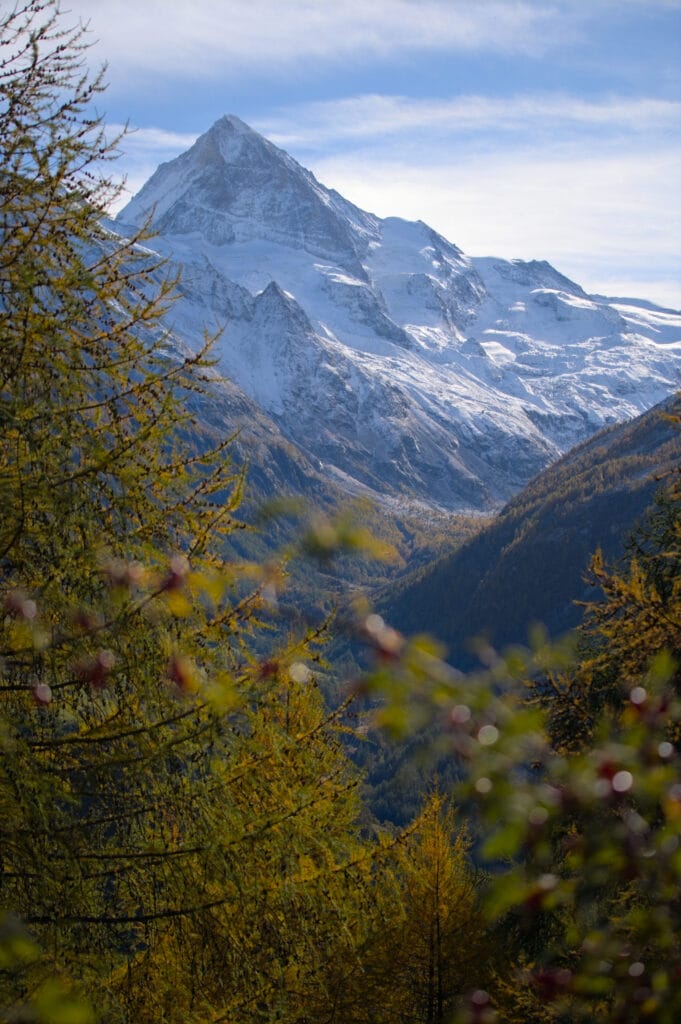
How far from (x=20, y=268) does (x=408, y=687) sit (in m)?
3.70

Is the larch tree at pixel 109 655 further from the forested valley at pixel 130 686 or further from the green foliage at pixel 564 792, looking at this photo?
the green foliage at pixel 564 792

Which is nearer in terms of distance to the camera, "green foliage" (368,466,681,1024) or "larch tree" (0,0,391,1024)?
"green foliage" (368,466,681,1024)

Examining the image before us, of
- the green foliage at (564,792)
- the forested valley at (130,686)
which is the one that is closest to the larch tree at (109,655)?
the forested valley at (130,686)

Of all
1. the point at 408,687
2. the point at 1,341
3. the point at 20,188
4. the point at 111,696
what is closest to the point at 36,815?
the point at 111,696

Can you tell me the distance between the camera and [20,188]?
202 inches

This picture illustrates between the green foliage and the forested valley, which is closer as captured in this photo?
the green foliage

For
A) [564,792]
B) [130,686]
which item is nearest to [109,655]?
[130,686]

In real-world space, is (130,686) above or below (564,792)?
below

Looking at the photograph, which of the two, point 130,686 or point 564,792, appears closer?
point 564,792

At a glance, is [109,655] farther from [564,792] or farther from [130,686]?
[564,792]

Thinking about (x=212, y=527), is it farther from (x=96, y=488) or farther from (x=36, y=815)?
(x=36, y=815)

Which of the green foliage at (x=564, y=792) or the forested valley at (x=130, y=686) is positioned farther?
the forested valley at (x=130, y=686)

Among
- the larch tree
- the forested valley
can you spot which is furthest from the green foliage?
the larch tree

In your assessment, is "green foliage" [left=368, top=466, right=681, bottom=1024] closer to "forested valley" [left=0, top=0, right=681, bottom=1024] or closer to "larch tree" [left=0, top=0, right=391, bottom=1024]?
"forested valley" [left=0, top=0, right=681, bottom=1024]
